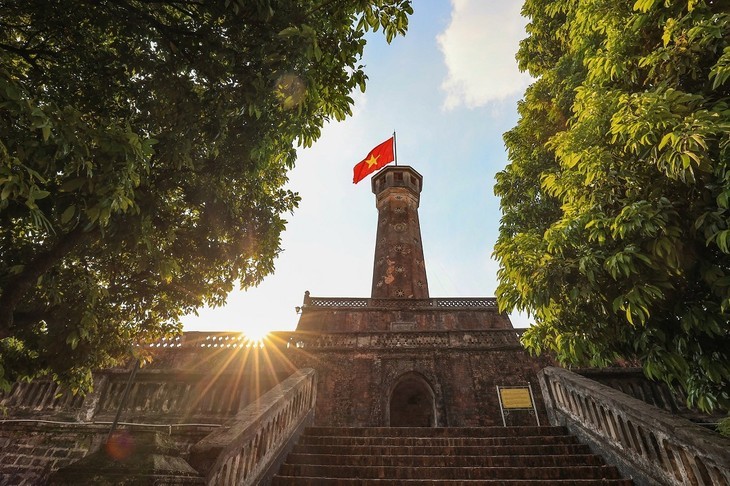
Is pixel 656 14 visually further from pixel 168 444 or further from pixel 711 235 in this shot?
pixel 168 444

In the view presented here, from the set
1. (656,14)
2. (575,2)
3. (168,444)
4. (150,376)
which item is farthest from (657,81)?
(150,376)

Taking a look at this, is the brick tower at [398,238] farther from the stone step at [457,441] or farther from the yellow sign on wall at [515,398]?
the stone step at [457,441]

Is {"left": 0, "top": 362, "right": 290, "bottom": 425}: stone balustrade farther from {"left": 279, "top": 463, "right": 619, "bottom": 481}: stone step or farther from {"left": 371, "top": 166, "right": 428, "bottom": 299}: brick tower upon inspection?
{"left": 371, "top": 166, "right": 428, "bottom": 299}: brick tower

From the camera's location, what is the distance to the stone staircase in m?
5.35

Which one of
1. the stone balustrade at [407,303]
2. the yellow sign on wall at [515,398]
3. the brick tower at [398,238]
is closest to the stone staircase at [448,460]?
the yellow sign on wall at [515,398]

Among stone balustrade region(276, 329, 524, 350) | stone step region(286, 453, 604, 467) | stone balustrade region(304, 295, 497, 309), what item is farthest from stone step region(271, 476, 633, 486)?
stone balustrade region(304, 295, 497, 309)

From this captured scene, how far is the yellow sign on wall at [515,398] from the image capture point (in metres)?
10.7

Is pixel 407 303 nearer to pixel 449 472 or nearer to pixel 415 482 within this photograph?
pixel 449 472

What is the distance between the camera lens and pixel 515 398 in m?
10.8

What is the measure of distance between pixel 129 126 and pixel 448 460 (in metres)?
6.63

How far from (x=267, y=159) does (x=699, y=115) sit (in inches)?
211

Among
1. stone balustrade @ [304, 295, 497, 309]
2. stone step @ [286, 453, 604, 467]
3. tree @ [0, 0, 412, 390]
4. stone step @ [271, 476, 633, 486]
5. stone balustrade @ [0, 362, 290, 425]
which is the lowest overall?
stone step @ [271, 476, 633, 486]

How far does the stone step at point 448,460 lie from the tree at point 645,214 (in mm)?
1876

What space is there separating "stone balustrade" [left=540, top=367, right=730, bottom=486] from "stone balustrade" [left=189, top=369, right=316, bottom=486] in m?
5.27
